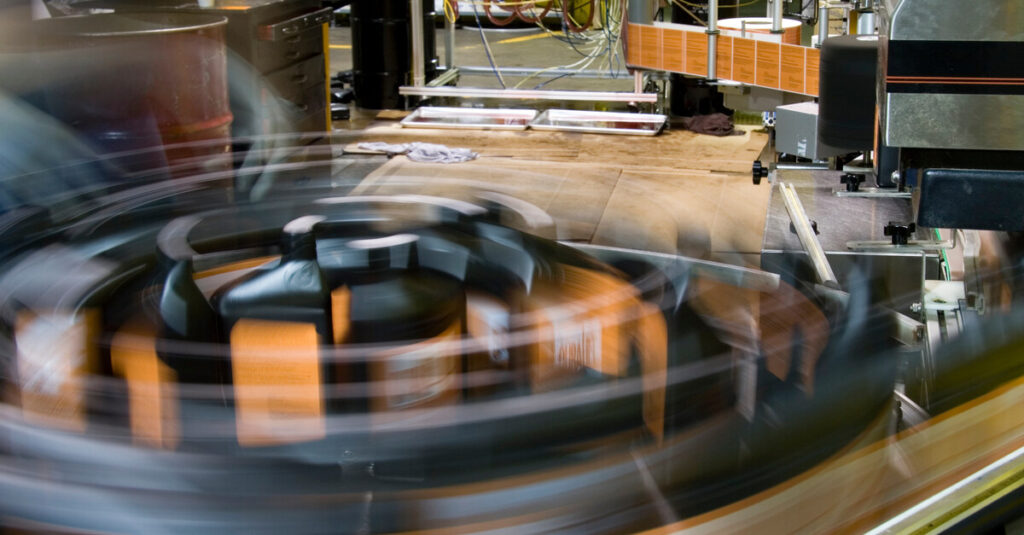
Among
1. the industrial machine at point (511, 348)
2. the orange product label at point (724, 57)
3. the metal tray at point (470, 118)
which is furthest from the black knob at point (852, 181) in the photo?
the metal tray at point (470, 118)

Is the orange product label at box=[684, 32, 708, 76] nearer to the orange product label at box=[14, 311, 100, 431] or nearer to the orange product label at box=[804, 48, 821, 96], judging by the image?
the orange product label at box=[804, 48, 821, 96]

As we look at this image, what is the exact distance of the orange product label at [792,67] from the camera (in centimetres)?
464

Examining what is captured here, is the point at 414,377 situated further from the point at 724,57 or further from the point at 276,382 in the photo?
the point at 724,57

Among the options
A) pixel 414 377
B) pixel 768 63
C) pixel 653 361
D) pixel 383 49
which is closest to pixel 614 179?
pixel 768 63

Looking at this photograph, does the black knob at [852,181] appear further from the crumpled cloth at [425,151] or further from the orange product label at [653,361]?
the crumpled cloth at [425,151]

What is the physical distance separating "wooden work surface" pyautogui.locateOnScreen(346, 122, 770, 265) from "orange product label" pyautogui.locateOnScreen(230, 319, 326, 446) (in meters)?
0.80

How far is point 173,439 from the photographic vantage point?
49.5 inches

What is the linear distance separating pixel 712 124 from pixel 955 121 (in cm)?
338

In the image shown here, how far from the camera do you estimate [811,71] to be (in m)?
4.58

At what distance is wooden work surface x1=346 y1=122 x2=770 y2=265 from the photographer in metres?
2.54

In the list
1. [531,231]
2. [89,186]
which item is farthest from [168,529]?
[89,186]

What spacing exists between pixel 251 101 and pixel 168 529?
11.1ft

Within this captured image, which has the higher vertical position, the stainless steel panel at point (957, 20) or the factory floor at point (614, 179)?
the stainless steel panel at point (957, 20)

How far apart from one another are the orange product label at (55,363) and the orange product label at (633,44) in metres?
4.02
